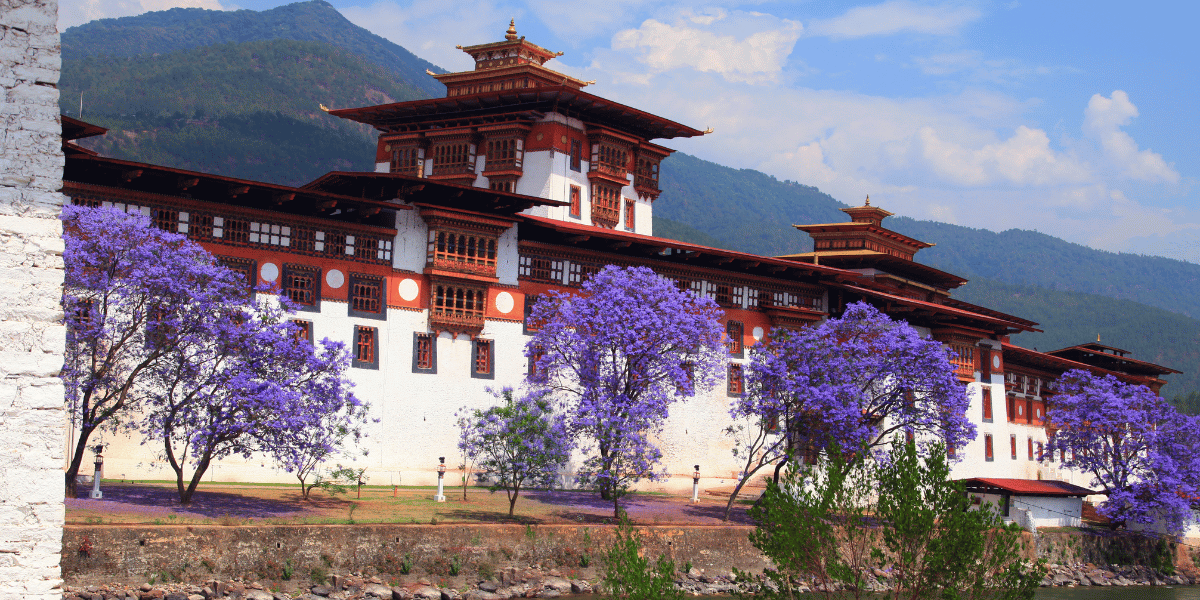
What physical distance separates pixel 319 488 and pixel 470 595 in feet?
29.0

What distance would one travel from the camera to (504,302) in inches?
1928

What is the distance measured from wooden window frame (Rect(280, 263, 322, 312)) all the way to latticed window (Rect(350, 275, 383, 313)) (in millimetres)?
1563

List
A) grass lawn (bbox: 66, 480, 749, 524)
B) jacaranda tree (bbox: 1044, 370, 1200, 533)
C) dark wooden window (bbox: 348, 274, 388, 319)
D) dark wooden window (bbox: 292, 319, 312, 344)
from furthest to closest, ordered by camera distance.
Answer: jacaranda tree (bbox: 1044, 370, 1200, 533), dark wooden window (bbox: 348, 274, 388, 319), dark wooden window (bbox: 292, 319, 312, 344), grass lawn (bbox: 66, 480, 749, 524)

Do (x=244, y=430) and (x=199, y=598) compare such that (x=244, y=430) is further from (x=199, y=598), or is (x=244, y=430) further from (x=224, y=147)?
(x=224, y=147)

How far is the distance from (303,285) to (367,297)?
9.40 ft

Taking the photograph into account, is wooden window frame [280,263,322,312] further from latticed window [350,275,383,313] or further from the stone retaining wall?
the stone retaining wall

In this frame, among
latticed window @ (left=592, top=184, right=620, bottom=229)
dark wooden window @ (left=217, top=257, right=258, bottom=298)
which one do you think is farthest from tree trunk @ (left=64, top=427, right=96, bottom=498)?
latticed window @ (left=592, top=184, right=620, bottom=229)

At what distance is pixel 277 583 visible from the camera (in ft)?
105

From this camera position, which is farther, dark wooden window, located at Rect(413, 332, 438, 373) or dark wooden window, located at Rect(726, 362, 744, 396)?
dark wooden window, located at Rect(726, 362, 744, 396)

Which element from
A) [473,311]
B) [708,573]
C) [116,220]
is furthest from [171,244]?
[708,573]

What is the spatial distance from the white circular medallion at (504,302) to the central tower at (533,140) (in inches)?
402

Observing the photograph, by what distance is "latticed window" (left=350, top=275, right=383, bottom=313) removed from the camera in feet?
147

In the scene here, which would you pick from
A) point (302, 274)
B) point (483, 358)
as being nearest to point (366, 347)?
point (302, 274)

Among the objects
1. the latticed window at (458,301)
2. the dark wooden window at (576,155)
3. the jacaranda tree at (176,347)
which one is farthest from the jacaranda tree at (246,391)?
the dark wooden window at (576,155)
